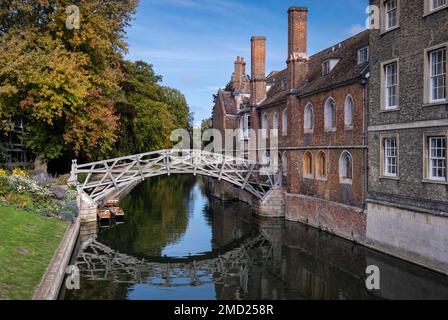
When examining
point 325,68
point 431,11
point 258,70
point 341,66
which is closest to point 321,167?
point 341,66

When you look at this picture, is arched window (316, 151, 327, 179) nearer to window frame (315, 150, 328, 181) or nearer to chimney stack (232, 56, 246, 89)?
window frame (315, 150, 328, 181)

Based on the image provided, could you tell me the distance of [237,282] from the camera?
1397cm

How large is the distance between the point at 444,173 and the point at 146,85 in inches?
1718

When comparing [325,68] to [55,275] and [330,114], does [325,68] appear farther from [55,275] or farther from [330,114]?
[55,275]

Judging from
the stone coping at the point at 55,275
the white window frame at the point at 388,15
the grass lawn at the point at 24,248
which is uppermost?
the white window frame at the point at 388,15

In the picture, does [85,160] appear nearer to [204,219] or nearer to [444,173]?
[204,219]

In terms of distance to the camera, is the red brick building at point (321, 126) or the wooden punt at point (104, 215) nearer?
the red brick building at point (321, 126)

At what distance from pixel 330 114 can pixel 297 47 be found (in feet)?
16.1

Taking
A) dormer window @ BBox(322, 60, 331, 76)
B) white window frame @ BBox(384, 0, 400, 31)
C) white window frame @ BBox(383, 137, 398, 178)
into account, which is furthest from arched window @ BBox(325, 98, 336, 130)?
white window frame @ BBox(384, 0, 400, 31)

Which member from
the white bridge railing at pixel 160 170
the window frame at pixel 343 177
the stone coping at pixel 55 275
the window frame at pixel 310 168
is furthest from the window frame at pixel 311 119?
the stone coping at pixel 55 275

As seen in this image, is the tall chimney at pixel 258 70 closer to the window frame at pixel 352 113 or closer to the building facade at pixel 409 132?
the window frame at pixel 352 113

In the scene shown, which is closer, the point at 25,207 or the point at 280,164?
the point at 25,207

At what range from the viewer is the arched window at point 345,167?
1950 centimetres
